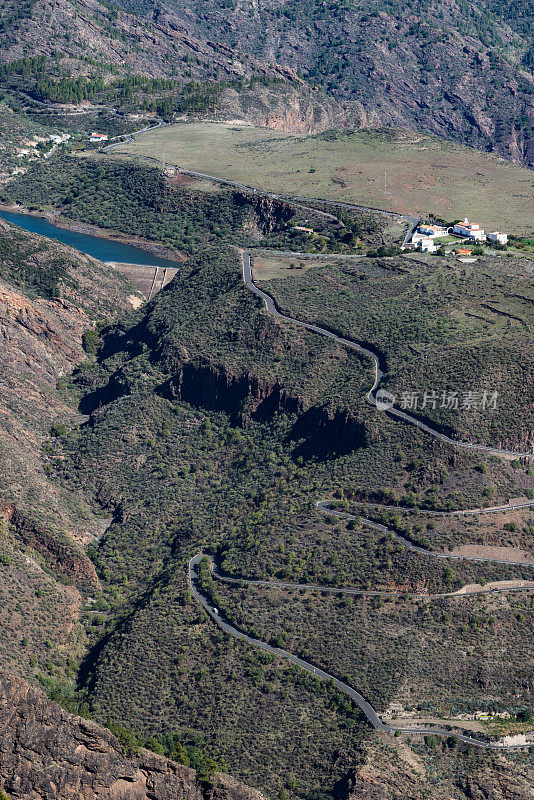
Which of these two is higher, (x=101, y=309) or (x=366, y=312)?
(x=366, y=312)

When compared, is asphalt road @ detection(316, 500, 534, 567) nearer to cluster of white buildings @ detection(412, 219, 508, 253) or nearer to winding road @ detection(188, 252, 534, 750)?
winding road @ detection(188, 252, 534, 750)

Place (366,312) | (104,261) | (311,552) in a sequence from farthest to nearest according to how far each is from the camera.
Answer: (104,261)
(366,312)
(311,552)

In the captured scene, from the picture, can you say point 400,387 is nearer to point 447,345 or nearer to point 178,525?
point 447,345

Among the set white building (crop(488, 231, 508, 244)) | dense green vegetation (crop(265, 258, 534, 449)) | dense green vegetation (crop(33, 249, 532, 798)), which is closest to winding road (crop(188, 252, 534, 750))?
dense green vegetation (crop(33, 249, 532, 798))

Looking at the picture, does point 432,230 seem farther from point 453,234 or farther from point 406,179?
point 406,179

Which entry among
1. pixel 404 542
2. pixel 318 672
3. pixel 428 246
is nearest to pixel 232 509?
pixel 404 542

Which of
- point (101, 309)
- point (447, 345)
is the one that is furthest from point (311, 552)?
point (101, 309)
